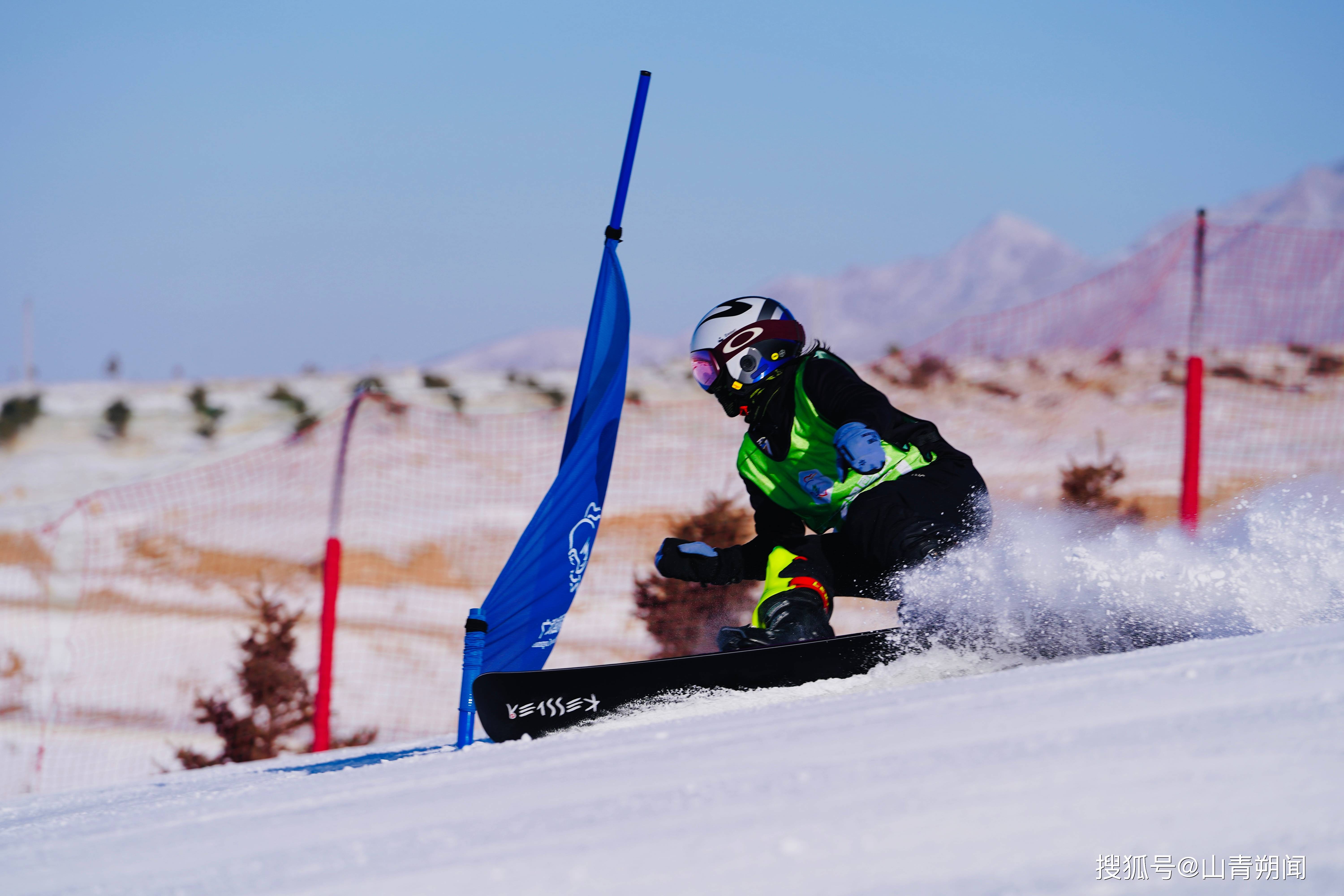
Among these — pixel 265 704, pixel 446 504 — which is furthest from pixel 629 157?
pixel 446 504

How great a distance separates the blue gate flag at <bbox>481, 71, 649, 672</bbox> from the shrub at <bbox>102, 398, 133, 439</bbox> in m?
23.2

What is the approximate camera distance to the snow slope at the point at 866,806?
1626 mm

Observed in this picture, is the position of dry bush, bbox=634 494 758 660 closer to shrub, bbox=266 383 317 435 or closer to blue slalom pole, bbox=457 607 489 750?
blue slalom pole, bbox=457 607 489 750

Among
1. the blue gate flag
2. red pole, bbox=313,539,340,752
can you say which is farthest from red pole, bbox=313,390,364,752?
the blue gate flag

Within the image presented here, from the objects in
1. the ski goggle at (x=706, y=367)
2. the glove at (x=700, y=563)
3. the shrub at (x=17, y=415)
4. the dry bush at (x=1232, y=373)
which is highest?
the dry bush at (x=1232, y=373)

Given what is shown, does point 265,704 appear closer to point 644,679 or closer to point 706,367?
point 644,679

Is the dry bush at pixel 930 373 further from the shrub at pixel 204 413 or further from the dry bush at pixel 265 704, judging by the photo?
the shrub at pixel 204 413

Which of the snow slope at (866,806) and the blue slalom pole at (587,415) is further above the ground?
the blue slalom pole at (587,415)

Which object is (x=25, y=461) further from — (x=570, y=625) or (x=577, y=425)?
(x=577, y=425)

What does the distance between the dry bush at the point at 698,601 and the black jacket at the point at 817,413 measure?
9.90 ft

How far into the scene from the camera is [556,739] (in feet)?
10.0

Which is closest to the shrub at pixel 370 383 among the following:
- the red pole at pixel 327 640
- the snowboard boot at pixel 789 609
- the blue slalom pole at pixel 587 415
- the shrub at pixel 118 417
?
the shrub at pixel 118 417

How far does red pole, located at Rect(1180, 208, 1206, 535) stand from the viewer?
20.1 feet

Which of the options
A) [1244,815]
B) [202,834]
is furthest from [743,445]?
[1244,815]
